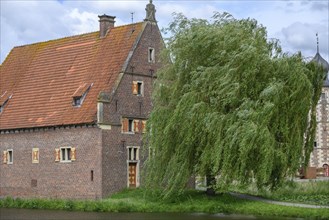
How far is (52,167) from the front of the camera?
40.8 m

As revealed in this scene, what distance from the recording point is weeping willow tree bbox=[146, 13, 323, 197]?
30953 mm

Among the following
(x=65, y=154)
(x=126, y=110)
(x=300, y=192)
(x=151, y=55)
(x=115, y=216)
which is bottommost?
(x=115, y=216)

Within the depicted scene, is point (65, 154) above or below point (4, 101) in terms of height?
below

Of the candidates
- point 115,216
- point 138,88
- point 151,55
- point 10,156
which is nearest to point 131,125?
point 138,88

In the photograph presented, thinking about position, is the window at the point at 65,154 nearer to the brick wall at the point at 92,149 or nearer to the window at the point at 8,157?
the brick wall at the point at 92,149

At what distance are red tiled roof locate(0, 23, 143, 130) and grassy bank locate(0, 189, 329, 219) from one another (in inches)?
184

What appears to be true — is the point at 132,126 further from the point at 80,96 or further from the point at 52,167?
the point at 52,167

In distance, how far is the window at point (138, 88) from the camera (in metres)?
40.5

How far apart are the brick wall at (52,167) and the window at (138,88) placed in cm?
341

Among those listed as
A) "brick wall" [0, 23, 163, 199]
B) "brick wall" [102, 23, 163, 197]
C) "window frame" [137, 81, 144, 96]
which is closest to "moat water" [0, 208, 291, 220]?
"brick wall" [0, 23, 163, 199]

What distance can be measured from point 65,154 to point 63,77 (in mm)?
4880

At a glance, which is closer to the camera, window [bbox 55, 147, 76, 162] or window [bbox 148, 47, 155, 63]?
window [bbox 55, 147, 76, 162]

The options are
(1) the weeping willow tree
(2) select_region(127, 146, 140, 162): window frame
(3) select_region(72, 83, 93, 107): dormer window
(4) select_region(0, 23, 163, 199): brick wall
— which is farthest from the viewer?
(2) select_region(127, 146, 140, 162): window frame

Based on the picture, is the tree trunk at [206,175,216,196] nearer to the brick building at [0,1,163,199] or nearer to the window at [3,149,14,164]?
the brick building at [0,1,163,199]
